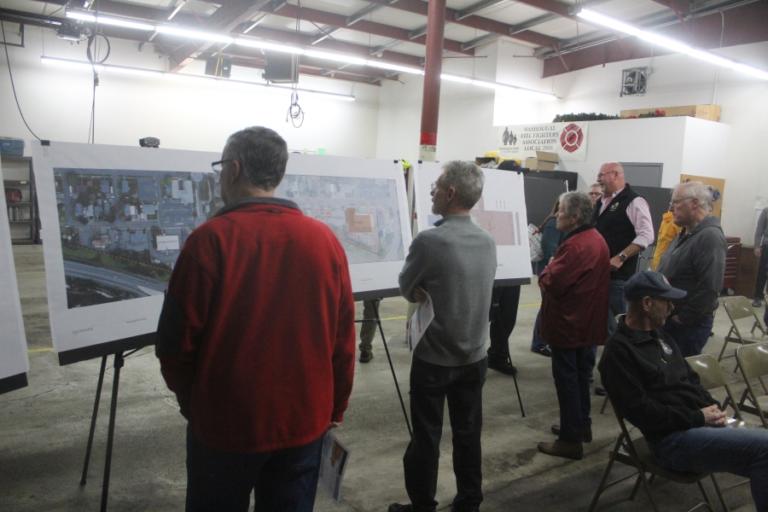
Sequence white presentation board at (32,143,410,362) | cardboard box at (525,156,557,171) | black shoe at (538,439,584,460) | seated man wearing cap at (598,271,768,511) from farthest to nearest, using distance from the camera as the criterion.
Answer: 1. cardboard box at (525,156,557,171)
2. black shoe at (538,439,584,460)
3. seated man wearing cap at (598,271,768,511)
4. white presentation board at (32,143,410,362)

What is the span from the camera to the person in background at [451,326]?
80.3 inches

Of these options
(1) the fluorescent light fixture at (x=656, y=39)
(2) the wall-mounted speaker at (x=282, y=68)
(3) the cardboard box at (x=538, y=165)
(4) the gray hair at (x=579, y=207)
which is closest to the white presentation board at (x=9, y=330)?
(4) the gray hair at (x=579, y=207)

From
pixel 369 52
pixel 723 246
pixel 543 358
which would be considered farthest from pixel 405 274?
pixel 369 52

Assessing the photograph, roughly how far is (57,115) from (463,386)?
42.6 feet

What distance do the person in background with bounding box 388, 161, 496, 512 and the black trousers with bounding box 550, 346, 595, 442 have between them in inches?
33.4

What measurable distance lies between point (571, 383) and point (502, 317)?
1529 mm

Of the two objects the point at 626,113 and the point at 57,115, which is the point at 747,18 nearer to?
the point at 626,113

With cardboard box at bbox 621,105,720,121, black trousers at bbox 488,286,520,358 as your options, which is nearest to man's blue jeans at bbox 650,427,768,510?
black trousers at bbox 488,286,520,358

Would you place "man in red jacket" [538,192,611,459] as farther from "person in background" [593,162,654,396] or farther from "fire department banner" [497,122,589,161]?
"fire department banner" [497,122,589,161]

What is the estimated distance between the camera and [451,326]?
205cm

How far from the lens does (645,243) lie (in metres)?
3.86

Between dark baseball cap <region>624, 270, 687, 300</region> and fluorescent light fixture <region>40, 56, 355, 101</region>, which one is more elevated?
fluorescent light fixture <region>40, 56, 355, 101</region>

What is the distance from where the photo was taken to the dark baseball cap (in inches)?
88.1

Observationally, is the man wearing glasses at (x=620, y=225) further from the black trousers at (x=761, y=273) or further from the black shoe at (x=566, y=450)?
the black trousers at (x=761, y=273)
